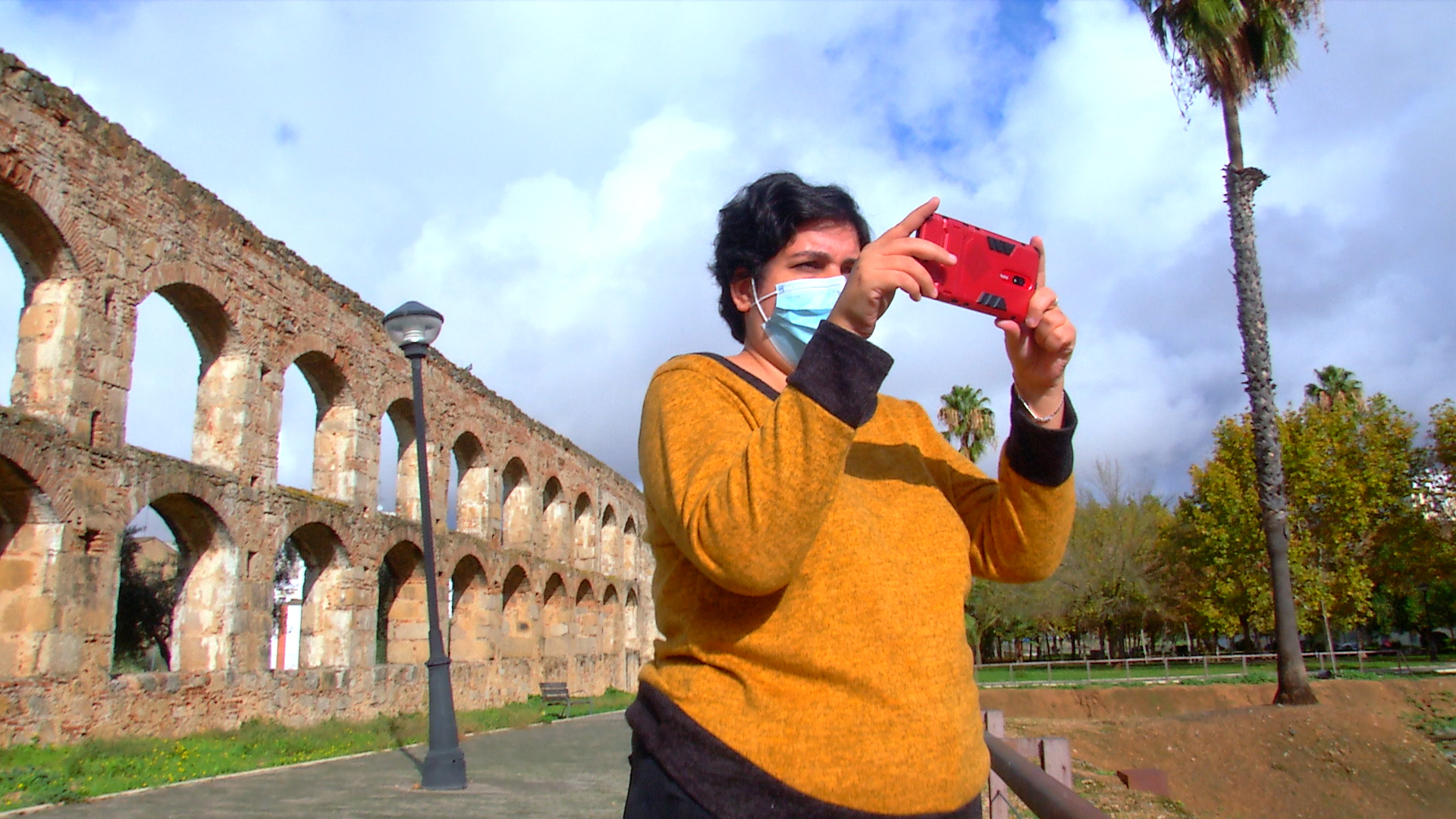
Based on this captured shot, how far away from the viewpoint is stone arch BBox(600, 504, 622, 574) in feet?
105

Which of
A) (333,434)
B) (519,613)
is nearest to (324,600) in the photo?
(333,434)

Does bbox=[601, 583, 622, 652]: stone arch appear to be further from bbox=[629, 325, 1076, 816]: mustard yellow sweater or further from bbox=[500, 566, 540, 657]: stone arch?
bbox=[629, 325, 1076, 816]: mustard yellow sweater

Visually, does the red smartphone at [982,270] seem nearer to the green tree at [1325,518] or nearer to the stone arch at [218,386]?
the stone arch at [218,386]

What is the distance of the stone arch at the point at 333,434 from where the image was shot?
635 inches

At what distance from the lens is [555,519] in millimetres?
27188

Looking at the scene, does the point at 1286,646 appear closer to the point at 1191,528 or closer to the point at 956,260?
the point at 956,260

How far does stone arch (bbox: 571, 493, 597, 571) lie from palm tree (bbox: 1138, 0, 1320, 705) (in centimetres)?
1725

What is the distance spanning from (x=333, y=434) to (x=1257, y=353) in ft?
51.2

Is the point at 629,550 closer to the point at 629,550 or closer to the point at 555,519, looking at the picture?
the point at 629,550

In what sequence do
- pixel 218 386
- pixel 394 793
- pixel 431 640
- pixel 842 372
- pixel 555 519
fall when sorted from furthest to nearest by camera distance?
1. pixel 555 519
2. pixel 218 386
3. pixel 431 640
4. pixel 394 793
5. pixel 842 372

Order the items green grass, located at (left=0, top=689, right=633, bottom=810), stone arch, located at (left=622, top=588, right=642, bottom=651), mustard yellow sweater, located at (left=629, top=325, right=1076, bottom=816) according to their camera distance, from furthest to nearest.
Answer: stone arch, located at (left=622, top=588, right=642, bottom=651) → green grass, located at (left=0, top=689, right=633, bottom=810) → mustard yellow sweater, located at (left=629, top=325, right=1076, bottom=816)

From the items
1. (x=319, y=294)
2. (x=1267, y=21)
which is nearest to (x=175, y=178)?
(x=319, y=294)

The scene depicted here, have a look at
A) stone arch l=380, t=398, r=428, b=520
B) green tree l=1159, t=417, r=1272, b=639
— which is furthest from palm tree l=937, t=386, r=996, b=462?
stone arch l=380, t=398, r=428, b=520

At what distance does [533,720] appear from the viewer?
18.9 metres
